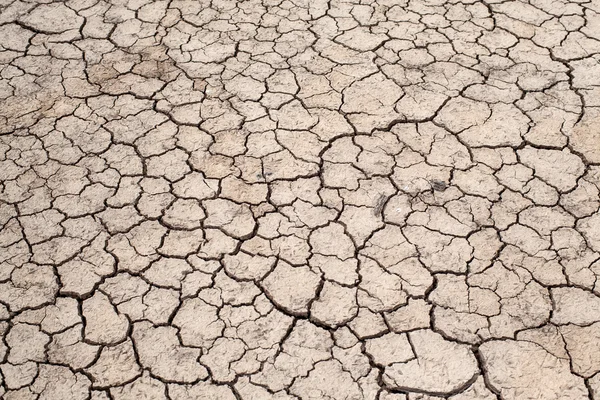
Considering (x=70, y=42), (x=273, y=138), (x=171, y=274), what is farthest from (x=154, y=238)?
(x=70, y=42)

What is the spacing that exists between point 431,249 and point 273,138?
109 centimetres

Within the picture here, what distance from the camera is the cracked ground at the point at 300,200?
2.55 metres

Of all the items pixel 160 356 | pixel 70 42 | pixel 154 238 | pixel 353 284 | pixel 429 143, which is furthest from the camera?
pixel 70 42

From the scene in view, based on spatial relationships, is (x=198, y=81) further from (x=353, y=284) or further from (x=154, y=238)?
(x=353, y=284)

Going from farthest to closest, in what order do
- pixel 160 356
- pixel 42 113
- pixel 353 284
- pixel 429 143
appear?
pixel 42 113 < pixel 429 143 < pixel 353 284 < pixel 160 356

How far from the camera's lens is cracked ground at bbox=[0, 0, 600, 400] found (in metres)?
2.55

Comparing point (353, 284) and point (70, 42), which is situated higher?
point (70, 42)

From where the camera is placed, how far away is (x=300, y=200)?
10.5 feet

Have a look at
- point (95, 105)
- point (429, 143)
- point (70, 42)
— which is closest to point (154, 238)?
point (95, 105)

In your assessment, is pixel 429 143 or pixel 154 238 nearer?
pixel 154 238

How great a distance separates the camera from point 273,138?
3.51 metres

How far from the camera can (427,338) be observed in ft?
8.56

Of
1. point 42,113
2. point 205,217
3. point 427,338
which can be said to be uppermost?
point 42,113

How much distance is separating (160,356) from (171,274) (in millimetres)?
414
